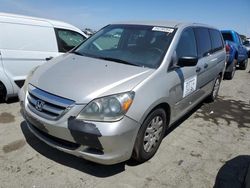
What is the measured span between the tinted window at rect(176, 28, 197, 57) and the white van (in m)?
2.25

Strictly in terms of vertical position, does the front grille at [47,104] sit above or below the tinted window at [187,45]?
below

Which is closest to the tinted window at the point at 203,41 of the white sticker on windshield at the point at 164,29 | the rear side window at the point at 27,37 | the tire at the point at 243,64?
the white sticker on windshield at the point at 164,29

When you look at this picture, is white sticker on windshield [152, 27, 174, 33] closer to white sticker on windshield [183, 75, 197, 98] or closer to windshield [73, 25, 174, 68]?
windshield [73, 25, 174, 68]

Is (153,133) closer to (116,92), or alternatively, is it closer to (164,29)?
(116,92)

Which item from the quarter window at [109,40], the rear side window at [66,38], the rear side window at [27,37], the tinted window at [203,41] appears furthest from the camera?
the rear side window at [66,38]

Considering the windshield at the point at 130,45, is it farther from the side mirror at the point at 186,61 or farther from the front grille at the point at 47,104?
the front grille at the point at 47,104

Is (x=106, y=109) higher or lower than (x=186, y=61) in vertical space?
lower

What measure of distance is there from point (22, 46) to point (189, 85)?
3.27 metres

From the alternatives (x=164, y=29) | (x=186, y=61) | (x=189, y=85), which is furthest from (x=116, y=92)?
(x=189, y=85)

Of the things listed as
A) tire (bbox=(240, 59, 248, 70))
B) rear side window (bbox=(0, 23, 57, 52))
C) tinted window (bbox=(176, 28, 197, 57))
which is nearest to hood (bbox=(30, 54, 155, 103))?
tinted window (bbox=(176, 28, 197, 57))

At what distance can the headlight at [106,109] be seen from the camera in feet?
9.11

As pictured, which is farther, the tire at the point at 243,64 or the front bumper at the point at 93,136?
the tire at the point at 243,64

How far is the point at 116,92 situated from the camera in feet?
9.49

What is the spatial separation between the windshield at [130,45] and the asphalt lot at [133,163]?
132 cm
